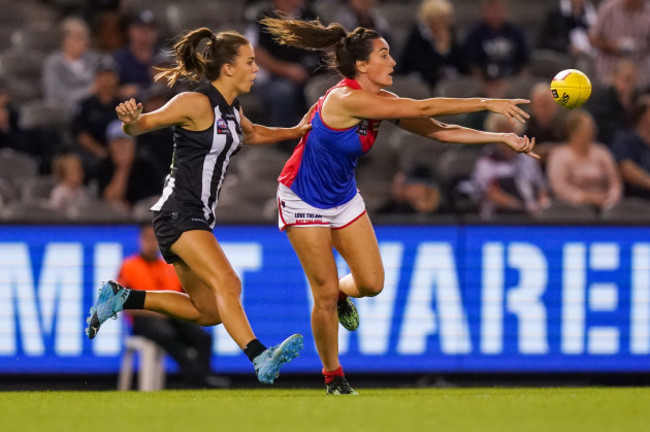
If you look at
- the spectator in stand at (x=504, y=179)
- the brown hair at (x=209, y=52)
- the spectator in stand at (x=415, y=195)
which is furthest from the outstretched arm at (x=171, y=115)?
the spectator in stand at (x=504, y=179)

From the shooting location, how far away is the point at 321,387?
11328 mm

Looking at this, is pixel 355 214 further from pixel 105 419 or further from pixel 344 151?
pixel 105 419

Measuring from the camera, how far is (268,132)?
345 inches

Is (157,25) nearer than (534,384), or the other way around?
(534,384)

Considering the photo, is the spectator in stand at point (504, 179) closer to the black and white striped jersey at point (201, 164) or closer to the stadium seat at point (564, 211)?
the stadium seat at point (564, 211)

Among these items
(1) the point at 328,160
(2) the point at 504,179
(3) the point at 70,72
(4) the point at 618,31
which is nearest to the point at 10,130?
(3) the point at 70,72

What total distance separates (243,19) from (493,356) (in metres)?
5.84

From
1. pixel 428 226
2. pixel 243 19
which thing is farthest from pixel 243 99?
pixel 428 226

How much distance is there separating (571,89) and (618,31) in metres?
6.91

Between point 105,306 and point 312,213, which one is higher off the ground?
point 312,213

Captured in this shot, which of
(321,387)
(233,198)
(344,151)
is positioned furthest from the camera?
(233,198)

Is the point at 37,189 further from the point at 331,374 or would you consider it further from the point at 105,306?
the point at 331,374

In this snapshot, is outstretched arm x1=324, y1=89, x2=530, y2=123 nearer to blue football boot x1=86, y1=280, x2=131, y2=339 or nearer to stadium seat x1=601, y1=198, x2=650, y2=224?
blue football boot x1=86, y1=280, x2=131, y2=339

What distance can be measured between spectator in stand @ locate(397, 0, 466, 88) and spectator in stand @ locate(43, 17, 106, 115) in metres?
3.52
